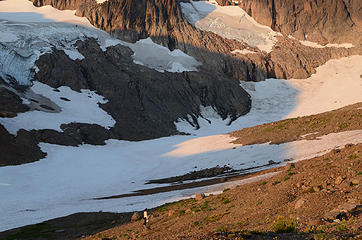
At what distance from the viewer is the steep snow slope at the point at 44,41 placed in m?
99.3

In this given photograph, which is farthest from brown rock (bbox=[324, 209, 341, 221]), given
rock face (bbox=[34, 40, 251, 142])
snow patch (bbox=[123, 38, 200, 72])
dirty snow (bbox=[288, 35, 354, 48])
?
dirty snow (bbox=[288, 35, 354, 48])

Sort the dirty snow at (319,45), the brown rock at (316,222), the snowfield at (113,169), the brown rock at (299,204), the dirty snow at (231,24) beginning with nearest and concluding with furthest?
the brown rock at (316,222)
the brown rock at (299,204)
the snowfield at (113,169)
the dirty snow at (231,24)
the dirty snow at (319,45)

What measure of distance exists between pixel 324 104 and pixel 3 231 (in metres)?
105

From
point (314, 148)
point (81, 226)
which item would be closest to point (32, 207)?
point (81, 226)

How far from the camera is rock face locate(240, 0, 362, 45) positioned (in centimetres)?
16538

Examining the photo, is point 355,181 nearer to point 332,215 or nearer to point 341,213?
point 341,213

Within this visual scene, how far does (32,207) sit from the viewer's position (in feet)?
126

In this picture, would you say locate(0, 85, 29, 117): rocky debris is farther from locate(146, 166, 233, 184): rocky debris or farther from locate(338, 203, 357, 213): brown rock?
locate(338, 203, 357, 213): brown rock

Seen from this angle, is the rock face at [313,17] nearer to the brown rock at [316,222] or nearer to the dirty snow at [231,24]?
the dirty snow at [231,24]

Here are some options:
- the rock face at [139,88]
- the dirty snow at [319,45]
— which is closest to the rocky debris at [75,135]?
the rock face at [139,88]

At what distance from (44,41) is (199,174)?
3280 inches

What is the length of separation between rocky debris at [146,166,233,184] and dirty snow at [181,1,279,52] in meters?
120

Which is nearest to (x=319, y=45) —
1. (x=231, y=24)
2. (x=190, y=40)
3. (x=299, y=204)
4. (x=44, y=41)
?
(x=231, y=24)

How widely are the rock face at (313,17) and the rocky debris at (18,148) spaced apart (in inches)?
5232
